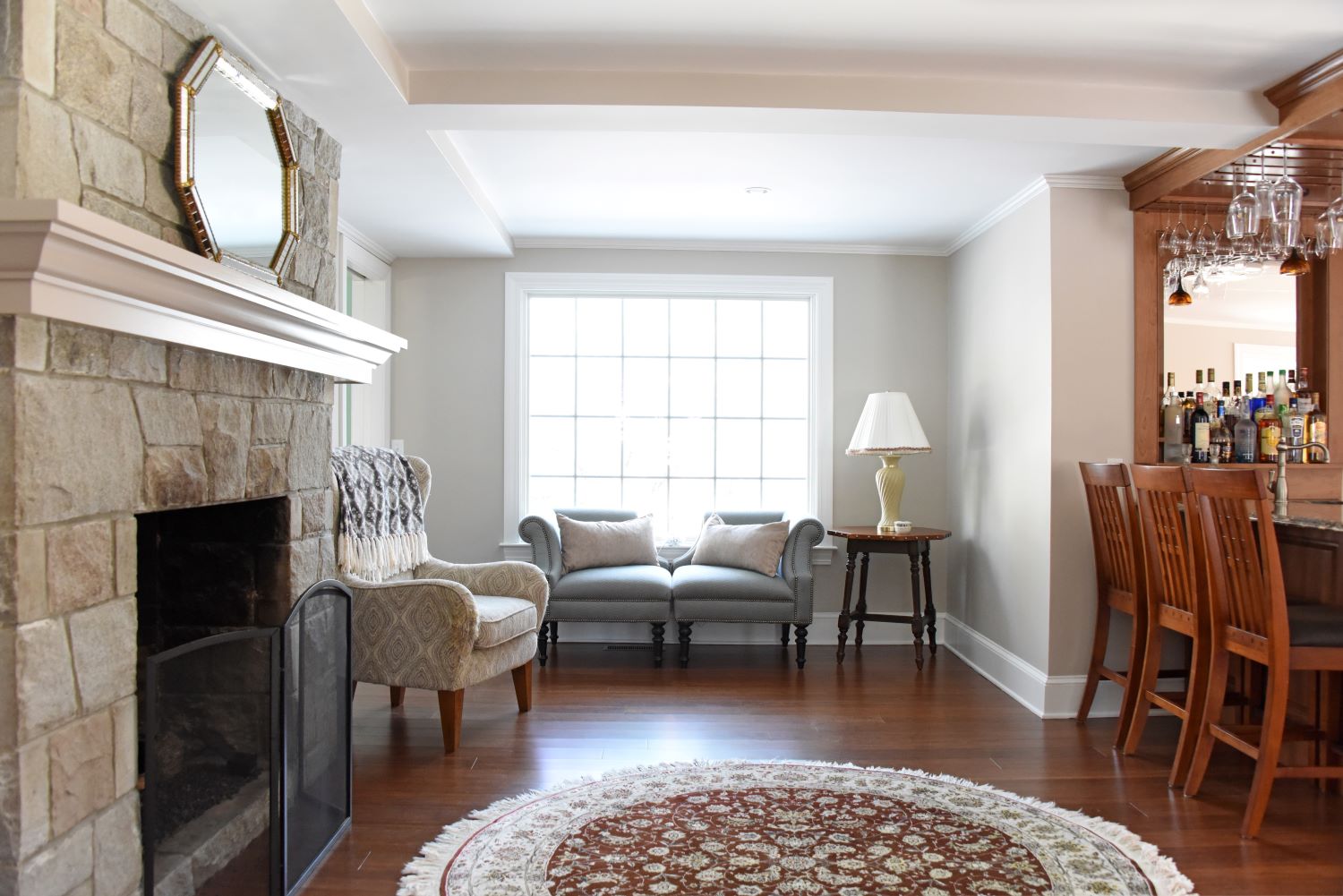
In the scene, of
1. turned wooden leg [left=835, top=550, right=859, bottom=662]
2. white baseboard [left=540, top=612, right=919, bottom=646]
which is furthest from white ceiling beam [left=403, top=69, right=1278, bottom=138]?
white baseboard [left=540, top=612, right=919, bottom=646]

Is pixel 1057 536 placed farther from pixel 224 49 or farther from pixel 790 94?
pixel 224 49

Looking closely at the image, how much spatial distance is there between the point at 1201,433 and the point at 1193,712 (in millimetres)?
1472

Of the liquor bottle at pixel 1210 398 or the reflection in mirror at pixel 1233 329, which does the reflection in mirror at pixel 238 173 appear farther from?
the reflection in mirror at pixel 1233 329

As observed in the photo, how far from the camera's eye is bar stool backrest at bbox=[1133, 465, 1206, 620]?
3107 mm

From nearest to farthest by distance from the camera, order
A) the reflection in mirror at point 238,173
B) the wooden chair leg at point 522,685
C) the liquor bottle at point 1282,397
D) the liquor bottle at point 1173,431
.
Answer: the reflection in mirror at point 238,173 → the wooden chair leg at point 522,685 → the liquor bottle at point 1173,431 → the liquor bottle at point 1282,397

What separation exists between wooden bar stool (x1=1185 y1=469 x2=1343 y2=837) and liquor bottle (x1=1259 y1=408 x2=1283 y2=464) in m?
1.33

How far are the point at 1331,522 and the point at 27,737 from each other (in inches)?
135

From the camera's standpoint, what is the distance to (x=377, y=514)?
363 centimetres

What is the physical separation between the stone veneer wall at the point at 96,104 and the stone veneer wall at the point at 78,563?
0.94 ft

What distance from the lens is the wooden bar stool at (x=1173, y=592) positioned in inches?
123

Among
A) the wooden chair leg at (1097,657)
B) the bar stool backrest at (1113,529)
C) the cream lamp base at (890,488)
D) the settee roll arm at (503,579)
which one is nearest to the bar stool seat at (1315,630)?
the bar stool backrest at (1113,529)

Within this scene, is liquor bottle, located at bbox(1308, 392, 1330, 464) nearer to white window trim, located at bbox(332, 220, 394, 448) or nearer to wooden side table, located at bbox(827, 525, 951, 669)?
wooden side table, located at bbox(827, 525, 951, 669)

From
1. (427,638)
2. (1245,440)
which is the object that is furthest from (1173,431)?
(427,638)

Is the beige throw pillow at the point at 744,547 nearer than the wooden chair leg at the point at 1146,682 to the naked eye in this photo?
No
